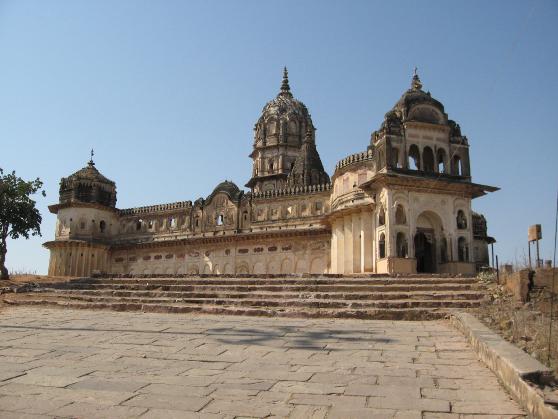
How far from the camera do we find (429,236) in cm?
2189

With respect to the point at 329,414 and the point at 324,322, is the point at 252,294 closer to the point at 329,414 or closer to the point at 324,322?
the point at 324,322

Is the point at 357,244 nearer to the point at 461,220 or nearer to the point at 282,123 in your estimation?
the point at 461,220

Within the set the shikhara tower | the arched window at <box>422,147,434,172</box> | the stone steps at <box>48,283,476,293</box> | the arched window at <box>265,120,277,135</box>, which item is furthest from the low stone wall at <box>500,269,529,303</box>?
the arched window at <box>265,120,277,135</box>

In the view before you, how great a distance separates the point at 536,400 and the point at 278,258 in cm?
2862

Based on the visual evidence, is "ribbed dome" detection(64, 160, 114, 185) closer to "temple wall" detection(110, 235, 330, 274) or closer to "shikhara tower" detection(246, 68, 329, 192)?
"temple wall" detection(110, 235, 330, 274)

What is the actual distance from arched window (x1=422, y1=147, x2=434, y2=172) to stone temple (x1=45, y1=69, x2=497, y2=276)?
0.06 metres

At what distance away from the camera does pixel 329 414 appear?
389 centimetres

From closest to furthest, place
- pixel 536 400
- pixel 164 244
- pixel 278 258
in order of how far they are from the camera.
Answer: pixel 536 400 → pixel 278 258 → pixel 164 244

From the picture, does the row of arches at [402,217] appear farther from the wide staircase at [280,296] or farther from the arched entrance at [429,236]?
the wide staircase at [280,296]

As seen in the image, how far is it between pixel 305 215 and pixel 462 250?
1263 cm

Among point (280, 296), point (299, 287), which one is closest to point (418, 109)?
point (299, 287)

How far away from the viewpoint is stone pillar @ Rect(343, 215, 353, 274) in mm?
24547

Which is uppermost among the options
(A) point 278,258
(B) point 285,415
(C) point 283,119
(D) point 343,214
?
(C) point 283,119

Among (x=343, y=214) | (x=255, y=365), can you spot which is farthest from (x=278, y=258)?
(x=255, y=365)
